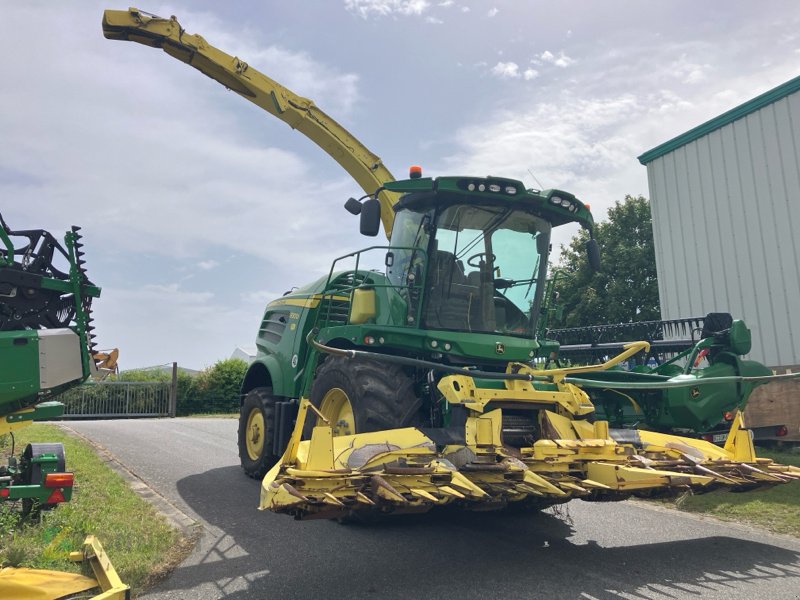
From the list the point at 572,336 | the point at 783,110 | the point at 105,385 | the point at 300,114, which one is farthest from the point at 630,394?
the point at 105,385

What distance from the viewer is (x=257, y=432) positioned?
826 cm

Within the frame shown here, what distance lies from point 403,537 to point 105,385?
2071 centimetres

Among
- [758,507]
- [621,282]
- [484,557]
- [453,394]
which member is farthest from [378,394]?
[621,282]

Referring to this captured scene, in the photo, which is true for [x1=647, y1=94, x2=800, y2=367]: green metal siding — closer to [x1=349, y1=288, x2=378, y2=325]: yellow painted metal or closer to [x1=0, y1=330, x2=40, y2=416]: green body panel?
[x1=349, y1=288, x2=378, y2=325]: yellow painted metal

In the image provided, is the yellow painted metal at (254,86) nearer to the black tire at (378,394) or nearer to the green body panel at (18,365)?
the black tire at (378,394)

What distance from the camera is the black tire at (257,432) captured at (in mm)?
7777

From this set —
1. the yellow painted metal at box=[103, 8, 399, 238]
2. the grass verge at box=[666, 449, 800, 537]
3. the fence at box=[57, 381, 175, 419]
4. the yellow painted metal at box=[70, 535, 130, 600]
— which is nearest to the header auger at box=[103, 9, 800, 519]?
the yellow painted metal at box=[70, 535, 130, 600]

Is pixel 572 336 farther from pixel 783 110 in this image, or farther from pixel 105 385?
pixel 105 385

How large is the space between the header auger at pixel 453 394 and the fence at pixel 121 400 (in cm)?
1696

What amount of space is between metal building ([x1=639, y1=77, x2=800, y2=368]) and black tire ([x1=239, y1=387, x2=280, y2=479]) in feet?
29.1

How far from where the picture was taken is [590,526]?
231 inches

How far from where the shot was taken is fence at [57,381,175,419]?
22516 mm

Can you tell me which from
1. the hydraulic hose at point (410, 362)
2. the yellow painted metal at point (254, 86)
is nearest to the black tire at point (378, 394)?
the hydraulic hose at point (410, 362)

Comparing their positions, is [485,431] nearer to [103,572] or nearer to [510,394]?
[510,394]
